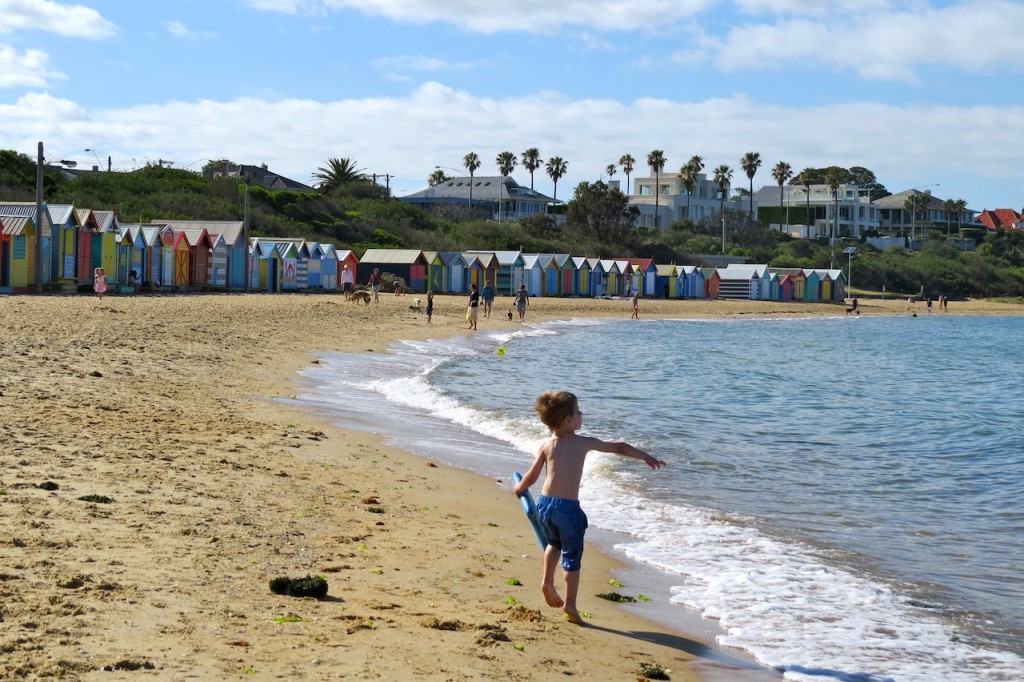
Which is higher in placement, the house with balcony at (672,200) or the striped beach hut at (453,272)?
the house with balcony at (672,200)

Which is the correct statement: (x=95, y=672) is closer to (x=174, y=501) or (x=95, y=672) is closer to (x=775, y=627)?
(x=174, y=501)

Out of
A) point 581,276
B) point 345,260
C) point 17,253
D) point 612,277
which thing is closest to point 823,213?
point 612,277

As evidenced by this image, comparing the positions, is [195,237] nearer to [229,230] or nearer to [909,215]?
[229,230]

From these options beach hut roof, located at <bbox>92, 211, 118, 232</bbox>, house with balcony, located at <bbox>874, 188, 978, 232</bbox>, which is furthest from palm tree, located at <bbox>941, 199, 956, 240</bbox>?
beach hut roof, located at <bbox>92, 211, 118, 232</bbox>

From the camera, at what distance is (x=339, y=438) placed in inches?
532

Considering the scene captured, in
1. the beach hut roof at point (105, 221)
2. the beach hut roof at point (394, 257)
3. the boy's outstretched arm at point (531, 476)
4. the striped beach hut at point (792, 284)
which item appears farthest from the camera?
the striped beach hut at point (792, 284)

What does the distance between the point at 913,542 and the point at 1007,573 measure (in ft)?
3.81

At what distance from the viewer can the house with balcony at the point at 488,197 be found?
129375 mm

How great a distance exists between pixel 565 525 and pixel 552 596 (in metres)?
0.48

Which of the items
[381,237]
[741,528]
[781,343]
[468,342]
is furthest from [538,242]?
[741,528]

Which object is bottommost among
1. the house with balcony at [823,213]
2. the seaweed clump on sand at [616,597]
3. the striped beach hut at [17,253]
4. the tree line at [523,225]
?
the seaweed clump on sand at [616,597]

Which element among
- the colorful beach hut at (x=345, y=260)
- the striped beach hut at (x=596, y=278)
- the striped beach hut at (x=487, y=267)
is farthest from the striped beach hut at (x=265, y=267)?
the striped beach hut at (x=596, y=278)

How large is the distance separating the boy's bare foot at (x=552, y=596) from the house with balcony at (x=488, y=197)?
119677 millimetres

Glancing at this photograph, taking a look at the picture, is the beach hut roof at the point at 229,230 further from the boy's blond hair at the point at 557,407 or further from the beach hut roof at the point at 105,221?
the boy's blond hair at the point at 557,407
